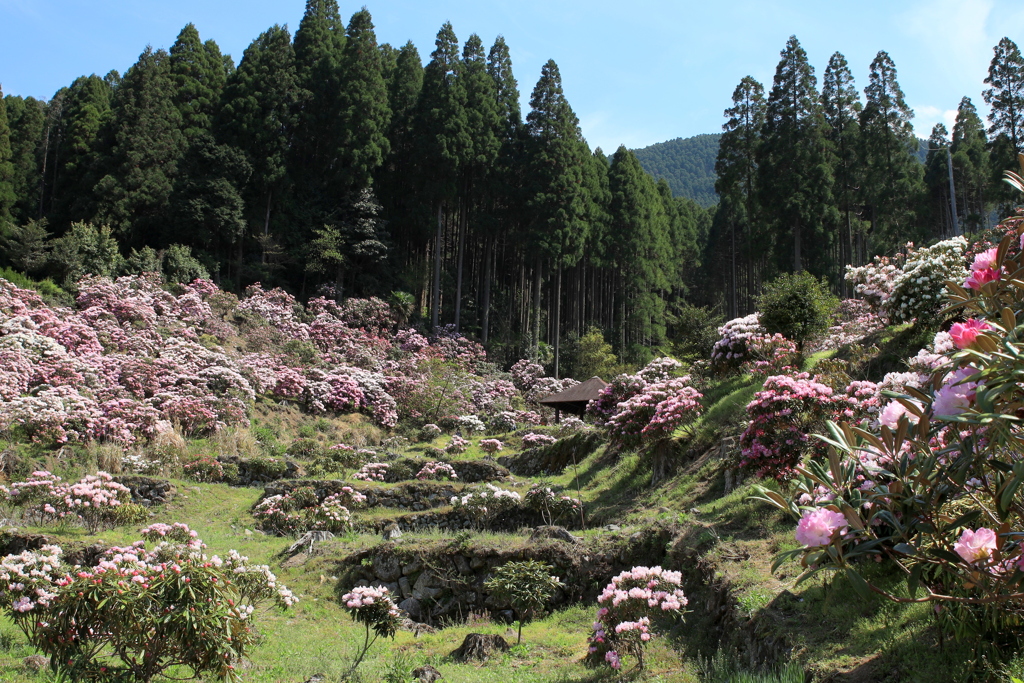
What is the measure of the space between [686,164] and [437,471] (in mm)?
117373

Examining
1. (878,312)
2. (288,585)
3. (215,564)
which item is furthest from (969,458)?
(878,312)

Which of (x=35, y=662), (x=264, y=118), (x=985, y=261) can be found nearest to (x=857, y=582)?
(x=985, y=261)

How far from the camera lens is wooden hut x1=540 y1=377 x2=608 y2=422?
19.4 metres

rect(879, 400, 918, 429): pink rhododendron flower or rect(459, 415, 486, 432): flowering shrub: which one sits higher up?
rect(879, 400, 918, 429): pink rhododendron flower

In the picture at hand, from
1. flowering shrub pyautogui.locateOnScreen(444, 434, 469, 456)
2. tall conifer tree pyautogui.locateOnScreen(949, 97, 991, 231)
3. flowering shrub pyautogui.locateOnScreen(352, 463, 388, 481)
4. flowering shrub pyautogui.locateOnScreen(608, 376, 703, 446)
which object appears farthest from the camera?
tall conifer tree pyautogui.locateOnScreen(949, 97, 991, 231)

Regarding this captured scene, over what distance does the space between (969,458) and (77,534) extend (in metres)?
10.2

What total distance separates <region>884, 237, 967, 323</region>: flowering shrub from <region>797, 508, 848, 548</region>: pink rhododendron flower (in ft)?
Result: 27.0

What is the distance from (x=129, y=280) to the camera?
2141 cm

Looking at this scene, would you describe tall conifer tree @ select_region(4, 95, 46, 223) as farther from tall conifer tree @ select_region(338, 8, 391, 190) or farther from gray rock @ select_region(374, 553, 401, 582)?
gray rock @ select_region(374, 553, 401, 582)

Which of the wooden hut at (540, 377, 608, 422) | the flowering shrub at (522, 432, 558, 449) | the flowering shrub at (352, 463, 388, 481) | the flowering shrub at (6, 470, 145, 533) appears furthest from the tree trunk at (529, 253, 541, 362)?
the flowering shrub at (6, 470, 145, 533)

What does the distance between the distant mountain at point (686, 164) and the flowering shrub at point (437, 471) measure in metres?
93.4

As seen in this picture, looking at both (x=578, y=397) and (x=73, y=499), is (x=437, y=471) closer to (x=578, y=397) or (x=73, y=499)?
(x=578, y=397)

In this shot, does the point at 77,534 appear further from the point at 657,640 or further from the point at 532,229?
the point at 532,229

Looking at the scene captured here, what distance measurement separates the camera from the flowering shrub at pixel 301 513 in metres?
10.8
